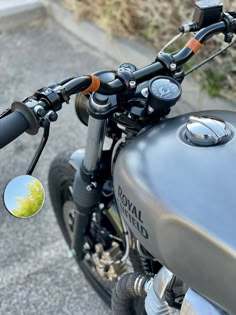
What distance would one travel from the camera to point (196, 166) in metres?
1.11

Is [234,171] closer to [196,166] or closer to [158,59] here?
[196,166]

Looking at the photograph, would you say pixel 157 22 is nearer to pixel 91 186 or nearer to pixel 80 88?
pixel 91 186

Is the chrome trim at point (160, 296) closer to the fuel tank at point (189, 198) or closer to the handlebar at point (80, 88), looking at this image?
the fuel tank at point (189, 198)

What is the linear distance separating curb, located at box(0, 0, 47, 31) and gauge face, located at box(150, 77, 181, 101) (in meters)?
3.22

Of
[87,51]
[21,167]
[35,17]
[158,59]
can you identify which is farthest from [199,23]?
[35,17]

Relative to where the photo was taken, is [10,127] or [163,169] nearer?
[10,127]

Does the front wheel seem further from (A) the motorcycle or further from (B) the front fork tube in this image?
(A) the motorcycle

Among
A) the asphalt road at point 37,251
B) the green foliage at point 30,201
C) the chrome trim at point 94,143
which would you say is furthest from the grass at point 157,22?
the green foliage at point 30,201

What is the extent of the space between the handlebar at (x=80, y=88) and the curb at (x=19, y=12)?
10.3 ft

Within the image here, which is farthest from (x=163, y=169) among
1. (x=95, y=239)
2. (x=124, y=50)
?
(x=124, y=50)

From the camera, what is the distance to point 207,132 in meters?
1.14

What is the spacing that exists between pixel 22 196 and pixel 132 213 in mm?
252

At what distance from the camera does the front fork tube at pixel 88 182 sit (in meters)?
1.36

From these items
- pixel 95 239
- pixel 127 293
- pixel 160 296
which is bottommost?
pixel 95 239
